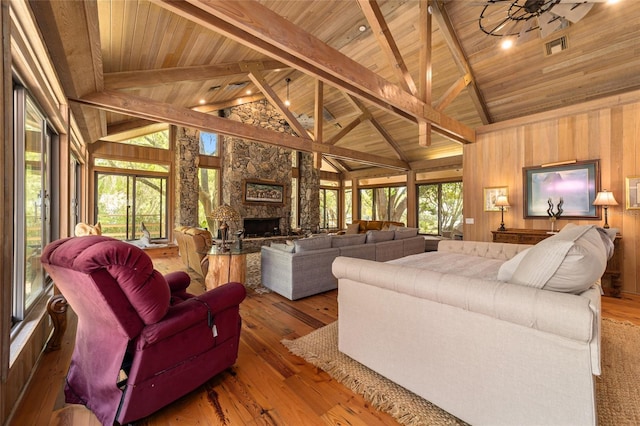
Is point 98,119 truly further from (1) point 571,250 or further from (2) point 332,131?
(2) point 332,131

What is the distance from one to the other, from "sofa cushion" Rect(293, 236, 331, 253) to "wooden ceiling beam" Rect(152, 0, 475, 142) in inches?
80.0

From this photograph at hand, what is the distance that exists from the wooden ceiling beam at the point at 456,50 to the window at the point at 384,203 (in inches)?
183

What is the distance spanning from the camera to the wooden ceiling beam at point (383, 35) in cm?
327

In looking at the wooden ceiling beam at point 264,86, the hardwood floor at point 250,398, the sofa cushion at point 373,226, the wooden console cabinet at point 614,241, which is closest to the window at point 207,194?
the wooden ceiling beam at point 264,86

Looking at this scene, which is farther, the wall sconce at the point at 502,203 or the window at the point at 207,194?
the window at the point at 207,194

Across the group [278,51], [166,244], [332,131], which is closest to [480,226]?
[278,51]

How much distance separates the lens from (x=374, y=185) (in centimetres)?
1117

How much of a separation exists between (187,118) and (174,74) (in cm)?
76

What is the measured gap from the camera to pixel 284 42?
234 cm

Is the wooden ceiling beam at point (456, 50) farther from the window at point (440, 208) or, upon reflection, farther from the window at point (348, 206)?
the window at point (348, 206)

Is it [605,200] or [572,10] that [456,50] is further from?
[605,200]

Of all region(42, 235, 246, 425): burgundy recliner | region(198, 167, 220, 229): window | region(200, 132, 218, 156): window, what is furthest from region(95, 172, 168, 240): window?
region(42, 235, 246, 425): burgundy recliner

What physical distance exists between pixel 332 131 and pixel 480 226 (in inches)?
249

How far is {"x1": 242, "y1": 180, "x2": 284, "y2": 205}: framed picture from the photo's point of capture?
852cm
